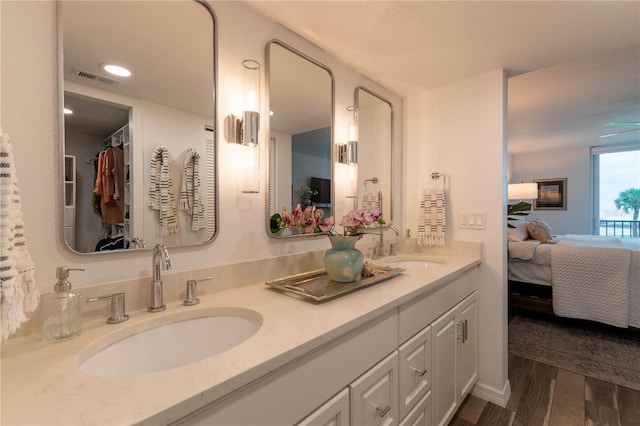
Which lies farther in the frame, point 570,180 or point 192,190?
point 570,180

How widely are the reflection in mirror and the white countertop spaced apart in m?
1.08

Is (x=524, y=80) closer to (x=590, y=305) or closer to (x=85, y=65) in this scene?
(x=590, y=305)

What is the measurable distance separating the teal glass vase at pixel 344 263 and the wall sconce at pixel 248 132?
441 mm

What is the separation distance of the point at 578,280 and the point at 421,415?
8.36ft

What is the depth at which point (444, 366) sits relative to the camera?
1.43 metres

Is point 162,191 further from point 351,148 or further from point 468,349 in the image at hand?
point 468,349

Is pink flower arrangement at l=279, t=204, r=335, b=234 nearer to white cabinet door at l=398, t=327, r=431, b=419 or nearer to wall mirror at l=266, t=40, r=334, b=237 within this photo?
wall mirror at l=266, t=40, r=334, b=237

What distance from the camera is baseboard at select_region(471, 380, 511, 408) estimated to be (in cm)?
179

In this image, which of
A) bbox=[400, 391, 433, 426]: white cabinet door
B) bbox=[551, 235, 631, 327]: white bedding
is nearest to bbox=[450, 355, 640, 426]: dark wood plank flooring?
bbox=[400, 391, 433, 426]: white cabinet door

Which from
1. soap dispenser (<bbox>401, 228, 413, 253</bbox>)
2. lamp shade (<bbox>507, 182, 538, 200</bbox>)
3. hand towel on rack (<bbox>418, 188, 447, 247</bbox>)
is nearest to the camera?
hand towel on rack (<bbox>418, 188, 447, 247</bbox>)

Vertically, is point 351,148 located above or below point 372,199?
above

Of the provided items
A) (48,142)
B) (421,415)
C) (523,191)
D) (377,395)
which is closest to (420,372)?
(421,415)

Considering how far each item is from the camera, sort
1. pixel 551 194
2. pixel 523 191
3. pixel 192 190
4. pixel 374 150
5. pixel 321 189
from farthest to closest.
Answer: pixel 551 194 → pixel 523 191 → pixel 374 150 → pixel 321 189 → pixel 192 190

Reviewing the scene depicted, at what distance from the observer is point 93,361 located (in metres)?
0.72
